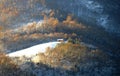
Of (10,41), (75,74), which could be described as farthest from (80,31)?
(75,74)

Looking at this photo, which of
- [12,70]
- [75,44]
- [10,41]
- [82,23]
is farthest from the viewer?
[82,23]

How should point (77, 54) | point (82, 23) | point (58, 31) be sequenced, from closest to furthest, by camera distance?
point (77, 54), point (58, 31), point (82, 23)

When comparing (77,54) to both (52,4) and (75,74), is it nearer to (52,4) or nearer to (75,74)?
(75,74)

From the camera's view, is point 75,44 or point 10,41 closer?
point 75,44

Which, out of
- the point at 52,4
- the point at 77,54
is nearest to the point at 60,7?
the point at 52,4

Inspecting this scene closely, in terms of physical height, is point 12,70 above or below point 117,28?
above

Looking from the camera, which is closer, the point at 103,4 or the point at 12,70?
the point at 12,70

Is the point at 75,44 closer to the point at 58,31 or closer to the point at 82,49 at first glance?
the point at 82,49

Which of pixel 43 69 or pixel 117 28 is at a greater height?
pixel 43 69

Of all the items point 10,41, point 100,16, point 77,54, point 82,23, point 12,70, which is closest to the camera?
point 12,70
